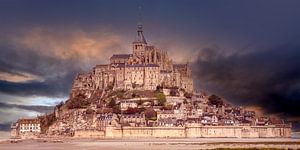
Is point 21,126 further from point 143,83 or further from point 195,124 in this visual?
point 195,124

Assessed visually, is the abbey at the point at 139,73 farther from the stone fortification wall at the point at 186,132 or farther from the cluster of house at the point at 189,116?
the stone fortification wall at the point at 186,132

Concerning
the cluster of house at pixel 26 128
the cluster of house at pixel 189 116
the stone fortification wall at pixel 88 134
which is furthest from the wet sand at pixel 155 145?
the cluster of house at pixel 26 128

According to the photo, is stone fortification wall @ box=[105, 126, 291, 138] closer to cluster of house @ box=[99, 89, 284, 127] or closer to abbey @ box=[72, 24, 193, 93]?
cluster of house @ box=[99, 89, 284, 127]

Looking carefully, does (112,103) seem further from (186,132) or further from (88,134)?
(186,132)

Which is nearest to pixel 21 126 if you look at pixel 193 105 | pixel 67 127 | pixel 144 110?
pixel 67 127

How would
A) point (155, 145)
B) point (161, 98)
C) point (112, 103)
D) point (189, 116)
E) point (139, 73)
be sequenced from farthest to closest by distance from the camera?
point (139, 73) < point (161, 98) < point (112, 103) < point (189, 116) < point (155, 145)

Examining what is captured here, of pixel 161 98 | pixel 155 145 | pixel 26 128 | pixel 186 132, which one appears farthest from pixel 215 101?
pixel 155 145

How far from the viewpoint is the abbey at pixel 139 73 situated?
128 meters

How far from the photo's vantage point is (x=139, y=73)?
421ft

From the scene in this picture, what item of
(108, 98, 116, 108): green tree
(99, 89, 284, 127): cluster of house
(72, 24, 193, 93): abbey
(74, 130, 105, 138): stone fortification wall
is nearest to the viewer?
(74, 130, 105, 138): stone fortification wall

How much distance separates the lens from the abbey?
128 m

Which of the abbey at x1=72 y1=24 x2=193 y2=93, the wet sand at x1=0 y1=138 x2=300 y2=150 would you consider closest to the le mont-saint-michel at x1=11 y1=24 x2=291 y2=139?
the abbey at x1=72 y1=24 x2=193 y2=93

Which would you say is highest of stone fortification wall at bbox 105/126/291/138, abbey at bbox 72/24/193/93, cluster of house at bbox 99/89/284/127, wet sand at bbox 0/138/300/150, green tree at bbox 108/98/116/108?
abbey at bbox 72/24/193/93

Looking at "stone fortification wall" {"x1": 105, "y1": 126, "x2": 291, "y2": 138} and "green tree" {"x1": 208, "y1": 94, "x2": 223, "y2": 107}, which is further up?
"green tree" {"x1": 208, "y1": 94, "x2": 223, "y2": 107}
